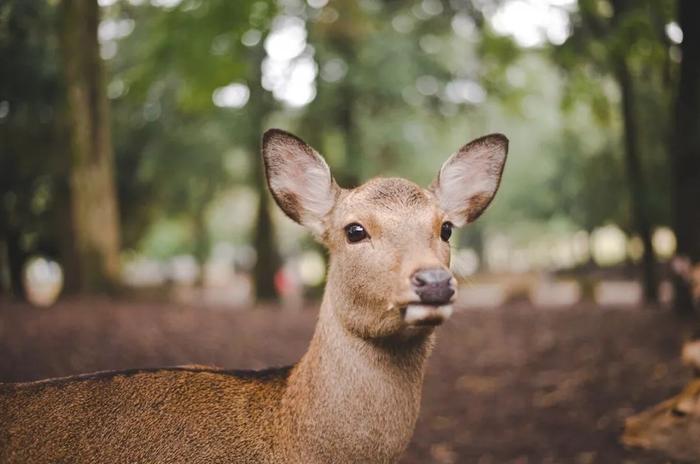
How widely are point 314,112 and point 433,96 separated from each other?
3.60 metres

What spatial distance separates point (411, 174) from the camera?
23094mm

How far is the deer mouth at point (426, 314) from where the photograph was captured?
2.53 meters

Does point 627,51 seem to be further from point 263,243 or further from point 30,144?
point 30,144

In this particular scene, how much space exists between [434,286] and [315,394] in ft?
3.10

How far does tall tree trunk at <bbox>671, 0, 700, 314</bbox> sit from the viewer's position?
730 centimetres

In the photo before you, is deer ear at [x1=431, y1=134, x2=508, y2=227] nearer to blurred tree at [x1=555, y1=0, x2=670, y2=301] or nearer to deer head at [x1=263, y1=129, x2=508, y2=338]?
deer head at [x1=263, y1=129, x2=508, y2=338]

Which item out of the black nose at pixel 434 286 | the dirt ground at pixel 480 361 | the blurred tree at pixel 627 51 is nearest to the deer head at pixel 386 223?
the black nose at pixel 434 286

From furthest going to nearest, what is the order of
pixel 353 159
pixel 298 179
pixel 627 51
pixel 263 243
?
1. pixel 263 243
2. pixel 353 159
3. pixel 627 51
4. pixel 298 179

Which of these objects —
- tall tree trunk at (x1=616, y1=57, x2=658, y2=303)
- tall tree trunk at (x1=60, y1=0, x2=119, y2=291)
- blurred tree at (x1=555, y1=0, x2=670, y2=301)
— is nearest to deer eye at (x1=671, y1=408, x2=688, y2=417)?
blurred tree at (x1=555, y1=0, x2=670, y2=301)

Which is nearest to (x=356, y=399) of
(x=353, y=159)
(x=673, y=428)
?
(x=673, y=428)

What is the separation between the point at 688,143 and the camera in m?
7.74

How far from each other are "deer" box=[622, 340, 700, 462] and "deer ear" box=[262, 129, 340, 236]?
9.27 ft

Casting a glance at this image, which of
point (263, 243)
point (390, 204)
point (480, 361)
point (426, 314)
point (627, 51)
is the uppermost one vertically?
point (627, 51)

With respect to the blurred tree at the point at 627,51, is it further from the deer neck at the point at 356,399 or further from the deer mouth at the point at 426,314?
the deer mouth at the point at 426,314
